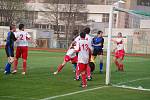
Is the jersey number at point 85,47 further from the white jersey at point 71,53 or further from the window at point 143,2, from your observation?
the window at point 143,2

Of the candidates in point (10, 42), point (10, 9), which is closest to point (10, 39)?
point (10, 42)

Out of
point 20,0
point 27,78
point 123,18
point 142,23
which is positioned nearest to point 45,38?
point 20,0

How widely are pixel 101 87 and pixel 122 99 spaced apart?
8.19 ft

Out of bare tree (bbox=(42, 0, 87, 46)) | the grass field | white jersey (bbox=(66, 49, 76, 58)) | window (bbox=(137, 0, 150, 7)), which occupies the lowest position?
the grass field

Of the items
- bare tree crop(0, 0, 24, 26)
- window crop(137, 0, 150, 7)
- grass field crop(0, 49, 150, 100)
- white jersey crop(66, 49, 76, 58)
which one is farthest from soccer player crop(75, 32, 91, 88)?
window crop(137, 0, 150, 7)

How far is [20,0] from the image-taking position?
81875 mm

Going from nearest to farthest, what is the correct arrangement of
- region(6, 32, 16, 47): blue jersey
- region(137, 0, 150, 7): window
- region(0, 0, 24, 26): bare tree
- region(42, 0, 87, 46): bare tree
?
region(6, 32, 16, 47): blue jersey → region(0, 0, 24, 26): bare tree → region(42, 0, 87, 46): bare tree → region(137, 0, 150, 7): window

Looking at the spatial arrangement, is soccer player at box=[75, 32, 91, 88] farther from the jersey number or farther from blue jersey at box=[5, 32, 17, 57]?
blue jersey at box=[5, 32, 17, 57]

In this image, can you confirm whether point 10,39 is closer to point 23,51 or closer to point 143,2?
point 23,51

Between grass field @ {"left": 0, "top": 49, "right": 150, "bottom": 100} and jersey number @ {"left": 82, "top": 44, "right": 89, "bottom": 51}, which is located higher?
jersey number @ {"left": 82, "top": 44, "right": 89, "bottom": 51}

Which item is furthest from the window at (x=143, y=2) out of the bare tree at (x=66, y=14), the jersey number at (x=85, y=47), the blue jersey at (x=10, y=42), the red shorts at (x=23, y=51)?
the jersey number at (x=85, y=47)

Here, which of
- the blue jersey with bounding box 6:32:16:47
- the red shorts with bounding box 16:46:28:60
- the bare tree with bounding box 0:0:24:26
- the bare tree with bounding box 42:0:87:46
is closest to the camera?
the blue jersey with bounding box 6:32:16:47

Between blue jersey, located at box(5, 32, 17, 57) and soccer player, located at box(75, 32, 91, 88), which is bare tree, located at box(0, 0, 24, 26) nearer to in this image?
blue jersey, located at box(5, 32, 17, 57)

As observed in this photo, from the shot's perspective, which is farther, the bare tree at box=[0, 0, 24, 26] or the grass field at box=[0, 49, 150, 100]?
the bare tree at box=[0, 0, 24, 26]
